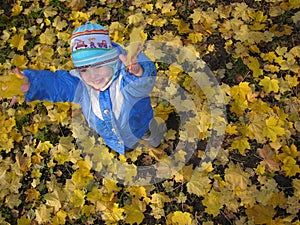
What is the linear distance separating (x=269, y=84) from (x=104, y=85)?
145cm

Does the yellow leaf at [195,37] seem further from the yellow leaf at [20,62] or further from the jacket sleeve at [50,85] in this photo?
the yellow leaf at [20,62]

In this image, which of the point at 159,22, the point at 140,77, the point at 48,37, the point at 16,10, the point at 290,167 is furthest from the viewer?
the point at 16,10

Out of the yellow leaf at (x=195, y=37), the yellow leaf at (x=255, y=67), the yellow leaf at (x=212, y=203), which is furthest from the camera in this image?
the yellow leaf at (x=195, y=37)

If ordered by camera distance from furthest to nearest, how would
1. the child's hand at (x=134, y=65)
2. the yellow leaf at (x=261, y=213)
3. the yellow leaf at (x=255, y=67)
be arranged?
the yellow leaf at (x=255, y=67), the yellow leaf at (x=261, y=213), the child's hand at (x=134, y=65)

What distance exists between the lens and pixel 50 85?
2.51 meters

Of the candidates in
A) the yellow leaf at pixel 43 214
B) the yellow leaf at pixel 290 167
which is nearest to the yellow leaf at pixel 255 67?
the yellow leaf at pixel 290 167

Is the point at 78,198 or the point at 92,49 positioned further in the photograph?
the point at 78,198

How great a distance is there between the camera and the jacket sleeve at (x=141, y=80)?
2248mm

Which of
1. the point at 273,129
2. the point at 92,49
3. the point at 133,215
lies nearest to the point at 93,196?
the point at 133,215

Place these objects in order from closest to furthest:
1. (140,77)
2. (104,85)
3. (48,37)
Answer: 1. (140,77)
2. (104,85)
3. (48,37)

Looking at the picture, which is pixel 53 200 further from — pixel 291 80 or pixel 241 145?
pixel 291 80

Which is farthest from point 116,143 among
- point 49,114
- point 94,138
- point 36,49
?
point 36,49

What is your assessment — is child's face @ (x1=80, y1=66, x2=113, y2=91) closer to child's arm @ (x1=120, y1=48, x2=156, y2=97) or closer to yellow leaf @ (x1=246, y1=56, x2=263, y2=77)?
child's arm @ (x1=120, y1=48, x2=156, y2=97)

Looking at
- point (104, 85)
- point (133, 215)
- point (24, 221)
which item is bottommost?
point (24, 221)
